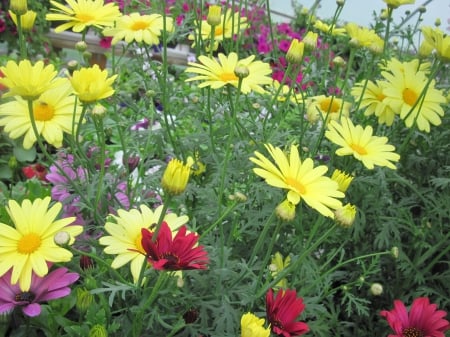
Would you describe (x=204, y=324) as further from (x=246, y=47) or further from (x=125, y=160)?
(x=246, y=47)

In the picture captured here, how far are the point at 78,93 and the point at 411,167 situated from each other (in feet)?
2.99

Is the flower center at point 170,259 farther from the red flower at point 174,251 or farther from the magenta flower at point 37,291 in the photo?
the magenta flower at point 37,291

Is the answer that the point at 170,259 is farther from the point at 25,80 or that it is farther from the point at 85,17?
the point at 85,17

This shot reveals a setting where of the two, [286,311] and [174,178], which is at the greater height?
[174,178]

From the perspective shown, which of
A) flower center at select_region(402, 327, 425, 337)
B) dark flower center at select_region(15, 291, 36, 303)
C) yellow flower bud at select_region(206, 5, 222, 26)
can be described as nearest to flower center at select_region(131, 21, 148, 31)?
yellow flower bud at select_region(206, 5, 222, 26)

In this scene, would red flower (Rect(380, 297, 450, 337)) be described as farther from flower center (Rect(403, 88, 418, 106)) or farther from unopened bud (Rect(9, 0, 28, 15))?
unopened bud (Rect(9, 0, 28, 15))

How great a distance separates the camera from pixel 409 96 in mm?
1180

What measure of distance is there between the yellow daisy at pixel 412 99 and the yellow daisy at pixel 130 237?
0.59m

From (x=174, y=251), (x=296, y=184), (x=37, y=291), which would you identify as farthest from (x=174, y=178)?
(x=37, y=291)

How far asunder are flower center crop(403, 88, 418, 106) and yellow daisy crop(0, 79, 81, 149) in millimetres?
697

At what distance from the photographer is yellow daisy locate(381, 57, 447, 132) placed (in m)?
1.14

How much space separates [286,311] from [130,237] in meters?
0.25

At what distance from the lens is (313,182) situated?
81 cm

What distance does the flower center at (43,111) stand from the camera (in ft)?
2.90
